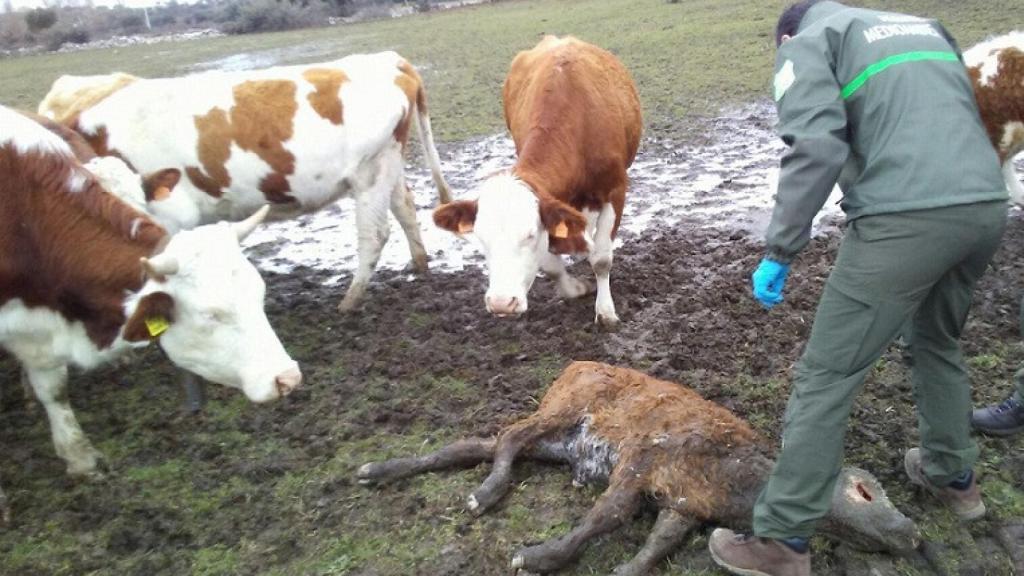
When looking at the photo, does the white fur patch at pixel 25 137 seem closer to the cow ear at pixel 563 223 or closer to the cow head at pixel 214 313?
Result: the cow head at pixel 214 313

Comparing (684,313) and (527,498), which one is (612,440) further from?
(684,313)

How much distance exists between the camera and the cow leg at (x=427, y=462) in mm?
3811

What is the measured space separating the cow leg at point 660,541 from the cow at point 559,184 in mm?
1665

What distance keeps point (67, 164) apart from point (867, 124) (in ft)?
12.1

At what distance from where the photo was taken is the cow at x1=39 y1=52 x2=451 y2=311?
19.3 ft

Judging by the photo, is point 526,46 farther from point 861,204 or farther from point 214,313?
point 861,204

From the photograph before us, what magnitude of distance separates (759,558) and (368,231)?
4.02 meters

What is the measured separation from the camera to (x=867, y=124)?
273cm

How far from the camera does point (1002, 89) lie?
236 inches

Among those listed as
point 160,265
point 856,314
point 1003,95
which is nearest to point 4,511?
point 160,265

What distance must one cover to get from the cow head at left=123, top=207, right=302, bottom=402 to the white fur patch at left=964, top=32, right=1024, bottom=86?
5366mm

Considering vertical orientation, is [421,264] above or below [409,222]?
below

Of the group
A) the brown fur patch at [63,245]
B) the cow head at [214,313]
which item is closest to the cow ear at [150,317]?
the cow head at [214,313]

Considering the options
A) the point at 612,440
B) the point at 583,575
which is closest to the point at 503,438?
the point at 612,440
